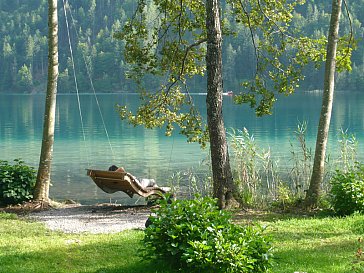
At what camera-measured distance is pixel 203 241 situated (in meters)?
5.75

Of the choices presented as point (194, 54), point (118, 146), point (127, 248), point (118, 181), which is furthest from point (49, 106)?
point (118, 146)

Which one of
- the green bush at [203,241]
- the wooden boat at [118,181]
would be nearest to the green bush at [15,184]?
the wooden boat at [118,181]

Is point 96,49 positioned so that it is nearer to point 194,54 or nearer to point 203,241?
point 194,54

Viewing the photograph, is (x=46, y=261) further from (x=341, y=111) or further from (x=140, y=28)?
(x=341, y=111)

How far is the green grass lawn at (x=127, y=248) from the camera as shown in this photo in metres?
6.73

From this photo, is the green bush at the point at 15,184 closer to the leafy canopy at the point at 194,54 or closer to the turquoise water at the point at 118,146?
the leafy canopy at the point at 194,54

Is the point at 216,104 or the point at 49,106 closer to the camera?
the point at 216,104

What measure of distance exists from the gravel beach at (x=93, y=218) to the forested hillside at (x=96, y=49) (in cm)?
6861

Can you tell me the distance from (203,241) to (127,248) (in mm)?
2337

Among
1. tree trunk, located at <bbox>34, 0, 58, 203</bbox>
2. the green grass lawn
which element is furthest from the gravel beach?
tree trunk, located at <bbox>34, 0, 58, 203</bbox>

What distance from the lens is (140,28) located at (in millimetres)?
12617

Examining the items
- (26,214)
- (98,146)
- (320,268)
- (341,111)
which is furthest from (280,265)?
(341,111)

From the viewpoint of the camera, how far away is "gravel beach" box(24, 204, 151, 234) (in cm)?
993

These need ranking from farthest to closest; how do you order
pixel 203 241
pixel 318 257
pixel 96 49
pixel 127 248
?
pixel 96 49, pixel 127 248, pixel 318 257, pixel 203 241
